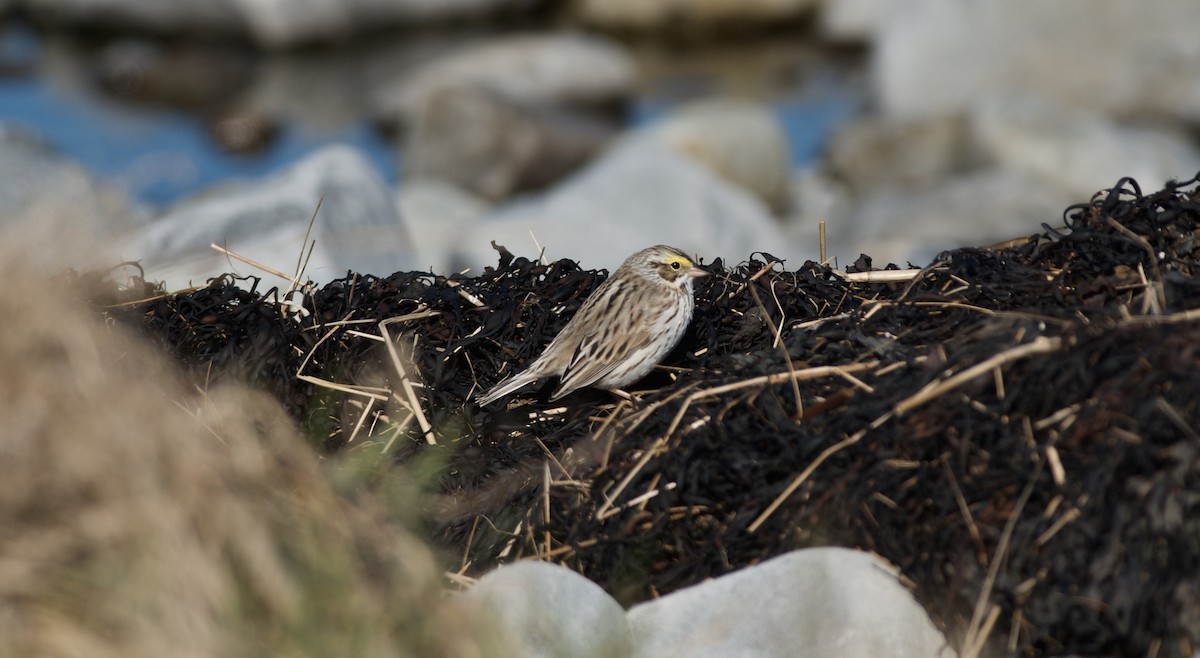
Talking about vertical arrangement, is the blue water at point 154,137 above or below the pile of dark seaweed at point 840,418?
below

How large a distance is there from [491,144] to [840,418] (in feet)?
37.1

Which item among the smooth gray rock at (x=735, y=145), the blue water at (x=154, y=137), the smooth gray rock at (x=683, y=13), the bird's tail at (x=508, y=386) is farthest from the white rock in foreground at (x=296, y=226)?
the smooth gray rock at (x=683, y=13)

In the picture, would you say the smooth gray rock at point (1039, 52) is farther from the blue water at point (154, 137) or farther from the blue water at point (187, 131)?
the blue water at point (154, 137)

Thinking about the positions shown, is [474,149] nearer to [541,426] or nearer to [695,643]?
[541,426]

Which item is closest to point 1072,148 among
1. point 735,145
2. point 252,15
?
point 735,145

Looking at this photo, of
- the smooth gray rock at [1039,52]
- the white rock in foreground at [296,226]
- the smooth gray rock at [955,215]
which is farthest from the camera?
the smooth gray rock at [1039,52]

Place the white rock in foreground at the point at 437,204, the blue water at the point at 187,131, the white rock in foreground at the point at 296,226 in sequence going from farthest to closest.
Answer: the blue water at the point at 187,131 → the white rock in foreground at the point at 437,204 → the white rock in foreground at the point at 296,226

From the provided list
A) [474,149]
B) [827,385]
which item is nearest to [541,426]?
Result: [827,385]

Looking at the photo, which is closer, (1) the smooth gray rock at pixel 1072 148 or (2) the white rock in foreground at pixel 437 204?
(2) the white rock in foreground at pixel 437 204

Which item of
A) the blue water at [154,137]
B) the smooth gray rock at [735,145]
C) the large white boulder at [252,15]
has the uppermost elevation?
the smooth gray rock at [735,145]

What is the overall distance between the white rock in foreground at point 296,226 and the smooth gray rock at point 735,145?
250 inches

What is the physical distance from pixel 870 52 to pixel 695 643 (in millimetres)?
16833

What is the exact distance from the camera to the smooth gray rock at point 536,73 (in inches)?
708

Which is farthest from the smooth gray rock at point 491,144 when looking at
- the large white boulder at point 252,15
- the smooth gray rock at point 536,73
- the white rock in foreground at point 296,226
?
the white rock in foreground at point 296,226
